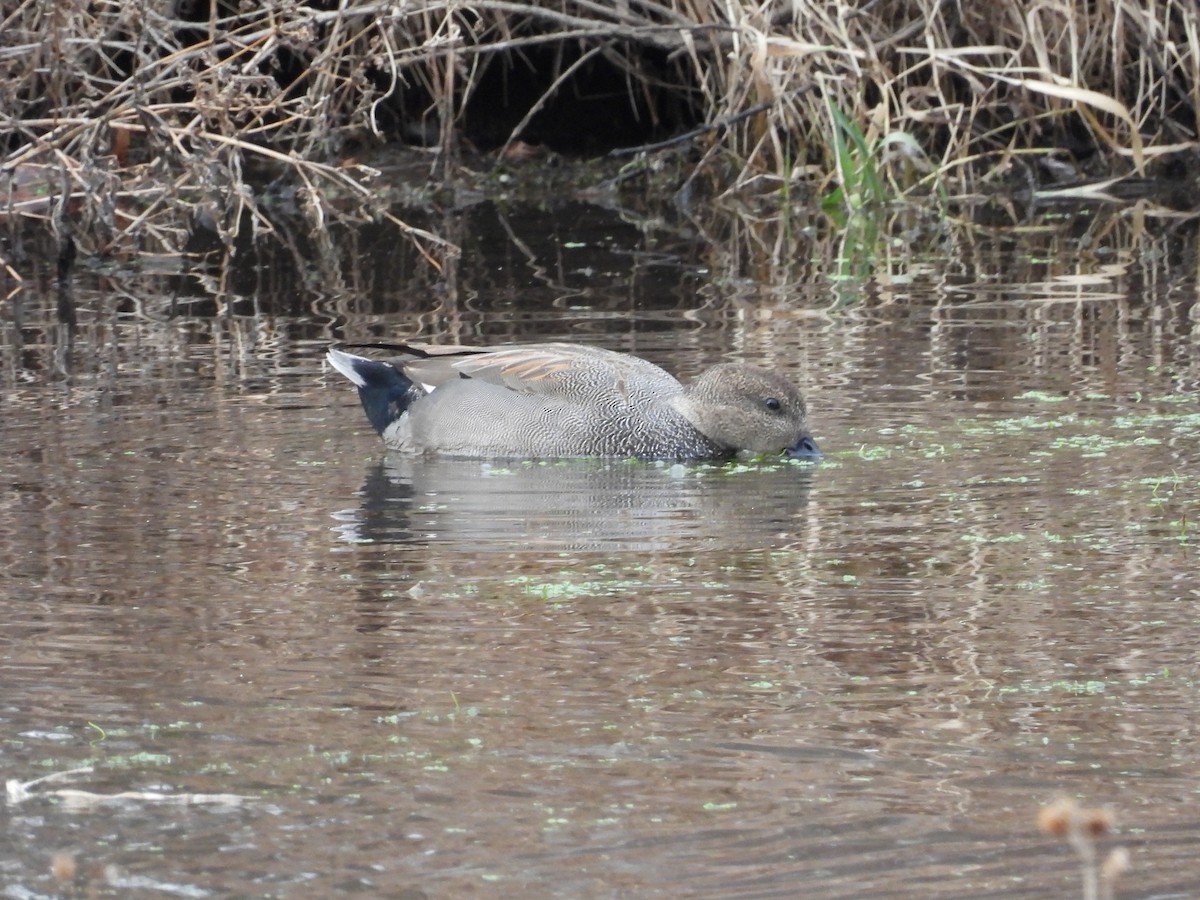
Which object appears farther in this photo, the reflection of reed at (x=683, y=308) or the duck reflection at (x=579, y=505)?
the reflection of reed at (x=683, y=308)

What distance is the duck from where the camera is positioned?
7.07 metres

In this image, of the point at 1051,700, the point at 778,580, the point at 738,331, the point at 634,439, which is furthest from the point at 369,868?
the point at 738,331

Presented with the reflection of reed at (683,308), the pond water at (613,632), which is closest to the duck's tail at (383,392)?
the pond water at (613,632)

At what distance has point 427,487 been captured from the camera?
21.9 ft

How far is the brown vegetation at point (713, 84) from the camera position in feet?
36.6

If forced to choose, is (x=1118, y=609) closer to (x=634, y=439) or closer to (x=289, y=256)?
(x=634, y=439)

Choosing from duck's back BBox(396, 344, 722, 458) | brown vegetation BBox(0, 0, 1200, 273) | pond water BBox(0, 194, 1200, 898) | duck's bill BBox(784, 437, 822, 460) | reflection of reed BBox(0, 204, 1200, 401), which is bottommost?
pond water BBox(0, 194, 1200, 898)

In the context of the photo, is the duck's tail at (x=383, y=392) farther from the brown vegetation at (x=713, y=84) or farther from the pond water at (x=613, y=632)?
the brown vegetation at (x=713, y=84)

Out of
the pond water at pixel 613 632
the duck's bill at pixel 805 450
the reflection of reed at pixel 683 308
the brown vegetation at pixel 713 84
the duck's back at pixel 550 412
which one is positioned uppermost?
the brown vegetation at pixel 713 84

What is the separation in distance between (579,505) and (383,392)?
4.34 feet

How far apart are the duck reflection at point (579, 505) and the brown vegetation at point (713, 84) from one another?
408 cm

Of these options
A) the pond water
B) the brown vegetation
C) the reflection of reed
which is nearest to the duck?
the pond water

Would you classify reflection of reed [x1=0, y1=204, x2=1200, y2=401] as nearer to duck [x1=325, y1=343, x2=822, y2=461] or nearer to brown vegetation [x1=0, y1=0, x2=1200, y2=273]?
brown vegetation [x1=0, y1=0, x2=1200, y2=273]

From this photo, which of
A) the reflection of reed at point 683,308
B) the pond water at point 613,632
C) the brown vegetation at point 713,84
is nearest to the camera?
the pond water at point 613,632
